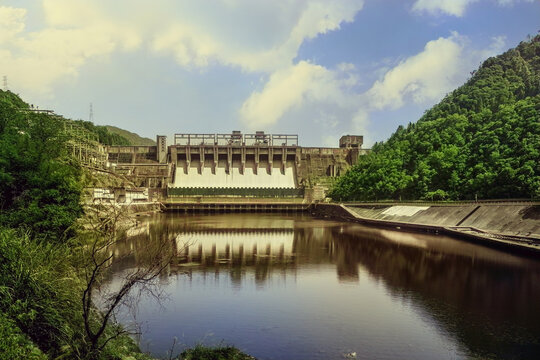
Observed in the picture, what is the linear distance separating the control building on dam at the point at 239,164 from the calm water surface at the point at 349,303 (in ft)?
207

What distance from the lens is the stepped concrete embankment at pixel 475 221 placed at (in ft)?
114

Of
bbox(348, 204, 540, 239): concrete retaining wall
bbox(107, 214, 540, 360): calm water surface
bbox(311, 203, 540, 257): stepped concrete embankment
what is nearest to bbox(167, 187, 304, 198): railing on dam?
bbox(311, 203, 540, 257): stepped concrete embankment

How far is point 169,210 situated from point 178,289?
2630 inches

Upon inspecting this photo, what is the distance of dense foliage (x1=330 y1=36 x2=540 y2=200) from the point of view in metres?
47.7

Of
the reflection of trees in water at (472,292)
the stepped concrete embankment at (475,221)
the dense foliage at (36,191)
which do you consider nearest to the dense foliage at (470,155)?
the stepped concrete embankment at (475,221)

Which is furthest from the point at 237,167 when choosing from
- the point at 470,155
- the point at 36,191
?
the point at 36,191

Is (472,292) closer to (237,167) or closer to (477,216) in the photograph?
(477,216)

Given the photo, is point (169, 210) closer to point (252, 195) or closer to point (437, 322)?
point (252, 195)

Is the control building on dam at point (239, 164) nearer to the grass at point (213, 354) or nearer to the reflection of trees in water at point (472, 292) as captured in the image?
the reflection of trees in water at point (472, 292)

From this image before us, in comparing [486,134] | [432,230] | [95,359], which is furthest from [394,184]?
[95,359]

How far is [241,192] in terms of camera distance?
10000 cm

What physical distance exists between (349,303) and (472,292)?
22.2ft

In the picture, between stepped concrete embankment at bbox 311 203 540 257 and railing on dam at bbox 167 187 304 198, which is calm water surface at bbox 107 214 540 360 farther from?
railing on dam at bbox 167 187 304 198

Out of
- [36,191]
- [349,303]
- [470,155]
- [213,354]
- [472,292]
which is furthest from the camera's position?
[470,155]
